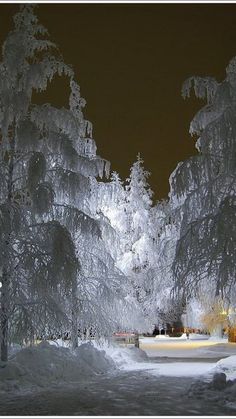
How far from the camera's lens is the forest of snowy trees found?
1262cm

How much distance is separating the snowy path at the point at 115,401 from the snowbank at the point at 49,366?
2.37 ft

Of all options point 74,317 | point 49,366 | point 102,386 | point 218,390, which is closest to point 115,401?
point 218,390

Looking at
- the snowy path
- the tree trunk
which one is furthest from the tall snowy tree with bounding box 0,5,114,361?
the snowy path

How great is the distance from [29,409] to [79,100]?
1411cm

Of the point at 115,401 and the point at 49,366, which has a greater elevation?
the point at 49,366

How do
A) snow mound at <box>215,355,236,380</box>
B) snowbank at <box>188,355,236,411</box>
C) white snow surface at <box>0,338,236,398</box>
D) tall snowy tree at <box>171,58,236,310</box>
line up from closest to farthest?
snowbank at <box>188,355,236,411</box>
tall snowy tree at <box>171,58,236,310</box>
white snow surface at <box>0,338,236,398</box>
snow mound at <box>215,355,236,380</box>

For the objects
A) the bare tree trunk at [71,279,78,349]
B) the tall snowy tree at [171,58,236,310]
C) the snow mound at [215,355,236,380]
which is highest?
A: the tall snowy tree at [171,58,236,310]

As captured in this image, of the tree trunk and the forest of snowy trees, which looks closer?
the forest of snowy trees

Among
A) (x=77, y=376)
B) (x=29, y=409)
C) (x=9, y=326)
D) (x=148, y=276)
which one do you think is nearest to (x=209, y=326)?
(x=148, y=276)

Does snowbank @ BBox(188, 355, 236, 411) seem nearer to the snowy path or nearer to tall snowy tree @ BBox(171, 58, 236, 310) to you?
the snowy path

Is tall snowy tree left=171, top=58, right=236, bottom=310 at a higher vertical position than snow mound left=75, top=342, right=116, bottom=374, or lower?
higher

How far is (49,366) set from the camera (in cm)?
1552

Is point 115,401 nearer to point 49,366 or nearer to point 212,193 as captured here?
point 49,366

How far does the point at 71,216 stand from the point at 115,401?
595cm
